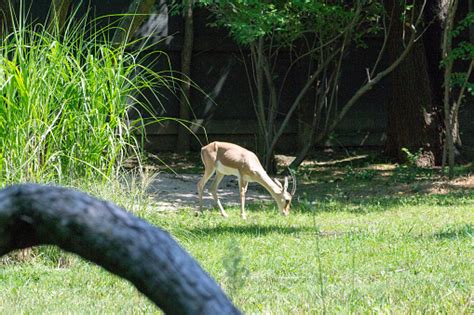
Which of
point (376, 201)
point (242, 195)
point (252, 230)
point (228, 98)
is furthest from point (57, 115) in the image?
point (228, 98)

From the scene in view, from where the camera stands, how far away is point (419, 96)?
15.6 metres

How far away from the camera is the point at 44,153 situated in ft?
25.8

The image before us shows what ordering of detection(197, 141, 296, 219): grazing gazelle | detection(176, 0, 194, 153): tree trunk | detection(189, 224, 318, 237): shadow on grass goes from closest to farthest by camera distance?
detection(189, 224, 318, 237): shadow on grass, detection(197, 141, 296, 219): grazing gazelle, detection(176, 0, 194, 153): tree trunk

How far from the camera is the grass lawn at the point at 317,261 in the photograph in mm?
5363

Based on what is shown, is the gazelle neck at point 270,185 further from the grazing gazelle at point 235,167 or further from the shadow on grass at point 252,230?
the shadow on grass at point 252,230

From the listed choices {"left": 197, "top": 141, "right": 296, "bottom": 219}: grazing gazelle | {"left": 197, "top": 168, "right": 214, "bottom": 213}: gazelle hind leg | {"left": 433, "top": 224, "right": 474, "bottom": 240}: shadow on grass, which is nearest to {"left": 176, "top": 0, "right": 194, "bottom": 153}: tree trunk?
{"left": 197, "top": 141, "right": 296, "bottom": 219}: grazing gazelle

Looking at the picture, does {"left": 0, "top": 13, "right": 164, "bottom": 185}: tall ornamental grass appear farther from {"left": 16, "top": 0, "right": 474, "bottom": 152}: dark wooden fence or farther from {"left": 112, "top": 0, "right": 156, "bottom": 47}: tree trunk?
{"left": 16, "top": 0, "right": 474, "bottom": 152}: dark wooden fence

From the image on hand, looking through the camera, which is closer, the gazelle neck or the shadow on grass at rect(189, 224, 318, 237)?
the shadow on grass at rect(189, 224, 318, 237)

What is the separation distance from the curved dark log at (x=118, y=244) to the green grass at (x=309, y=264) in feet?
5.00

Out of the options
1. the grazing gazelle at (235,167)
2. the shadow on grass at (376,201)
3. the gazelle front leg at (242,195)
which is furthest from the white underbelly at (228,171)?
the shadow on grass at (376,201)

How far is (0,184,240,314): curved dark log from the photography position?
1.23 m

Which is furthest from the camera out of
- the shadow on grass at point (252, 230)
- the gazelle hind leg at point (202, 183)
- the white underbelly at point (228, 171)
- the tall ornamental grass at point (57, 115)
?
the white underbelly at point (228, 171)

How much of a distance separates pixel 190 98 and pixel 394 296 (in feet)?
40.9

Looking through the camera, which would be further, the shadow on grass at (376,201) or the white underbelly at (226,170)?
the white underbelly at (226,170)
